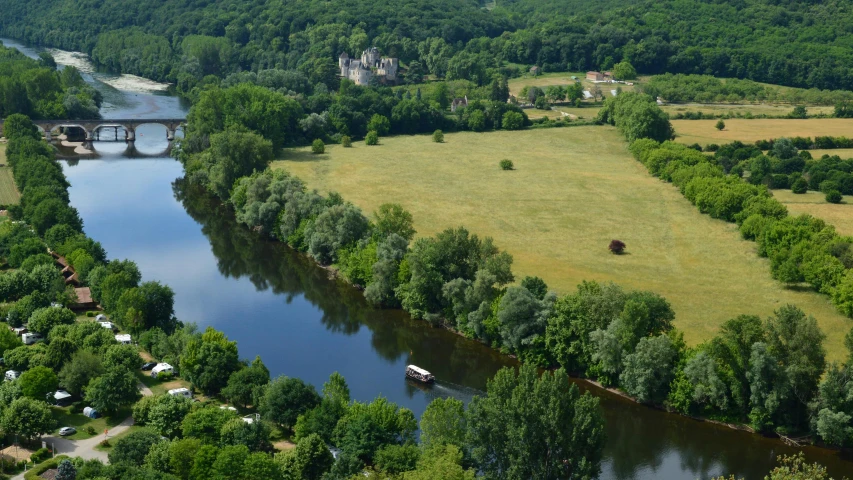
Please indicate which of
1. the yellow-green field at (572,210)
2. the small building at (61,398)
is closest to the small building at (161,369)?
the small building at (61,398)

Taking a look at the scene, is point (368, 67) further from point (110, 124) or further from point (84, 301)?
point (84, 301)

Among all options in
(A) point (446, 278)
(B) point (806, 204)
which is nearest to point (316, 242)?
(A) point (446, 278)

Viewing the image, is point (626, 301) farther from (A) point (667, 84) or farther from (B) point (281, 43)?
(B) point (281, 43)

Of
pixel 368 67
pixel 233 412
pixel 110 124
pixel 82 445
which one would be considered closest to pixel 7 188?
pixel 110 124

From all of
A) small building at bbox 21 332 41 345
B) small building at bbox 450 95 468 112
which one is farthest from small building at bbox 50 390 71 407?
small building at bbox 450 95 468 112

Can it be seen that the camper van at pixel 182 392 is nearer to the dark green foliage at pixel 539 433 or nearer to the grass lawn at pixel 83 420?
the grass lawn at pixel 83 420

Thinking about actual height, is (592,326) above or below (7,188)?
above
